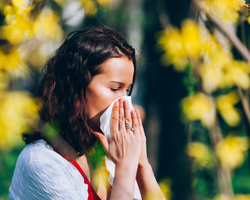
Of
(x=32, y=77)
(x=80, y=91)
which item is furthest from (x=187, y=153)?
(x=32, y=77)

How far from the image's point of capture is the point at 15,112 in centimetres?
202

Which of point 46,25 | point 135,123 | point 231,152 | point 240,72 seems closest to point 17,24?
point 46,25

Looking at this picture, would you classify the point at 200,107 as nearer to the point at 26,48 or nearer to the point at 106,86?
the point at 106,86

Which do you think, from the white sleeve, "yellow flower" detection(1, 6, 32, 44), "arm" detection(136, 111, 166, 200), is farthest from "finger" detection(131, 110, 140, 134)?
"yellow flower" detection(1, 6, 32, 44)

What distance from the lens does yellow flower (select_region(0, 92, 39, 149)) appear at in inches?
76.9

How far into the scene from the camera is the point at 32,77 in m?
2.18

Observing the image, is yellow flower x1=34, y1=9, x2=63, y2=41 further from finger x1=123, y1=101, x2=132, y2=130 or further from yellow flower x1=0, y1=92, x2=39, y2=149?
finger x1=123, y1=101, x2=132, y2=130

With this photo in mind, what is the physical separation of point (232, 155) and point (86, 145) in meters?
0.95

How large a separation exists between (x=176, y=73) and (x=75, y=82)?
1.25 meters

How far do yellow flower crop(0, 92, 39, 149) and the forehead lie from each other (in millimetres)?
614

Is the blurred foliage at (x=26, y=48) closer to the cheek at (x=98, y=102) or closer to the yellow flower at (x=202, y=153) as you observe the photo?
the cheek at (x=98, y=102)

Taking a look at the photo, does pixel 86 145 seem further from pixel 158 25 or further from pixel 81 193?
pixel 158 25

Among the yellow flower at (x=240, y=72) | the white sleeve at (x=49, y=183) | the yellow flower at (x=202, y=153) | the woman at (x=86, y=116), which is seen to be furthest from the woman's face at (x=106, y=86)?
the yellow flower at (x=202, y=153)

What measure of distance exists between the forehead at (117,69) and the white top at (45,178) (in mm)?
565
